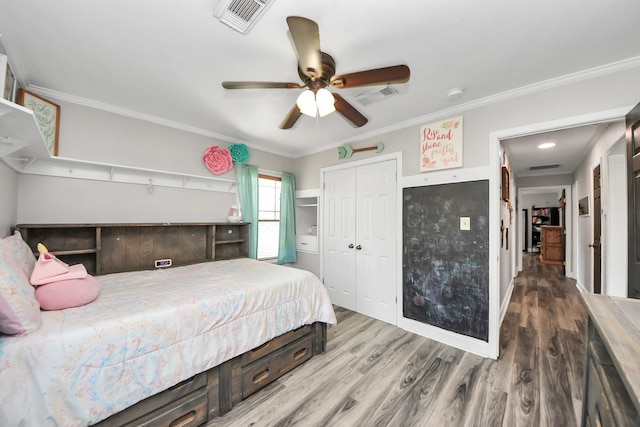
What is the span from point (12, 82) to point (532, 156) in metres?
6.48

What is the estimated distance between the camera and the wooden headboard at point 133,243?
2068 mm

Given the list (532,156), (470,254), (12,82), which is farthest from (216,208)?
(532,156)

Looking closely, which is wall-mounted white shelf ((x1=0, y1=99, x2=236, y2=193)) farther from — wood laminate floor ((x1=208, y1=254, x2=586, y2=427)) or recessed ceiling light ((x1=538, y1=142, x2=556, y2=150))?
recessed ceiling light ((x1=538, y1=142, x2=556, y2=150))

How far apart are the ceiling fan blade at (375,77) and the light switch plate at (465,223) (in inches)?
62.0

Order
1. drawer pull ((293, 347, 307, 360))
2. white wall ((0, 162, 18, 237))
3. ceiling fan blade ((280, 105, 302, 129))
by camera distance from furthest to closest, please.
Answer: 1. drawer pull ((293, 347, 307, 360))
2. ceiling fan blade ((280, 105, 302, 129))
3. white wall ((0, 162, 18, 237))

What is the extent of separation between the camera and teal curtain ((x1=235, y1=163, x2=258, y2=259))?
10.9 ft

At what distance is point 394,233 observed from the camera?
2.89 m

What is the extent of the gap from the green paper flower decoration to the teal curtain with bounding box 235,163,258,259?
72 millimetres

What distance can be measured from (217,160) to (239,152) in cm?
33

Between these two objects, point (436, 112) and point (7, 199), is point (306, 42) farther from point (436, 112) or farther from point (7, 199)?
point (7, 199)

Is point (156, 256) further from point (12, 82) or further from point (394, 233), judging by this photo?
point (394, 233)

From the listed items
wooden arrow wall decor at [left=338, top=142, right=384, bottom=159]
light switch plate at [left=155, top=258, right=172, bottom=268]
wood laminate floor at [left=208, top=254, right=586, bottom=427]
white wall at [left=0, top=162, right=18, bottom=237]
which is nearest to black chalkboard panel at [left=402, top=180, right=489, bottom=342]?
wood laminate floor at [left=208, top=254, right=586, bottom=427]

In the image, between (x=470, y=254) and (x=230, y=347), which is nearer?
(x=230, y=347)

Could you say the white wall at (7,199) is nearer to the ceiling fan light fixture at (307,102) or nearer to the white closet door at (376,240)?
the ceiling fan light fixture at (307,102)
